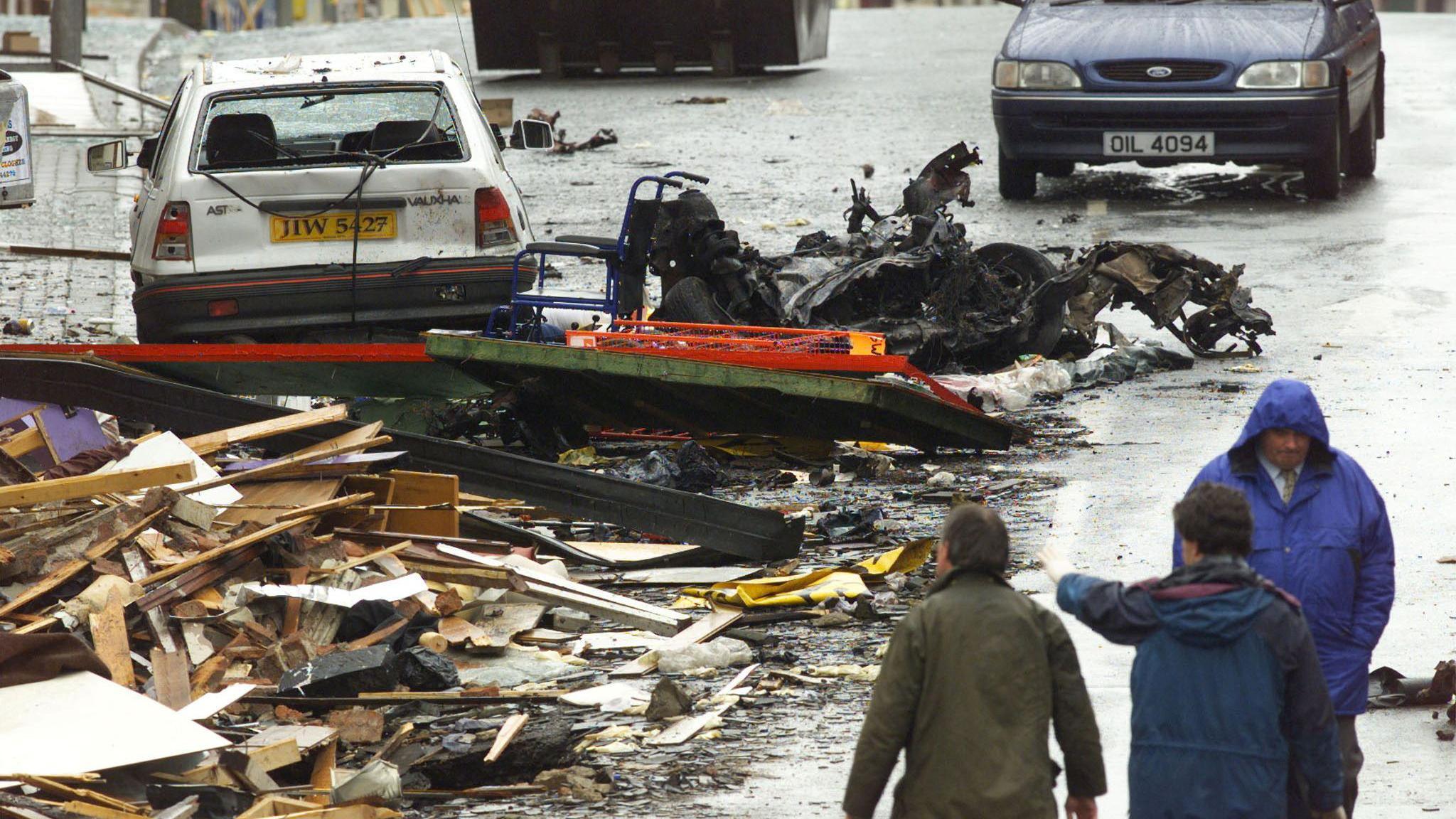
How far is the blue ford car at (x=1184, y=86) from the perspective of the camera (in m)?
13.8

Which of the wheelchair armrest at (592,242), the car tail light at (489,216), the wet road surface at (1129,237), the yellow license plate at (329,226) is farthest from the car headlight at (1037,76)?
the yellow license plate at (329,226)

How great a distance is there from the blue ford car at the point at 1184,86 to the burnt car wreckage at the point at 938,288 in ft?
12.2

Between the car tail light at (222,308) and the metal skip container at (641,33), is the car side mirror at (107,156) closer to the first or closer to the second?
the car tail light at (222,308)

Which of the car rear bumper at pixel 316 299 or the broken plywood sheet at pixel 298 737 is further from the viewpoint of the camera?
the car rear bumper at pixel 316 299

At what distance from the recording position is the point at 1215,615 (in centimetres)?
376

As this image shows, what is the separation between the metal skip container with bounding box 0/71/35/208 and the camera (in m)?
8.94

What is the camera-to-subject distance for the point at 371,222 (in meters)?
9.20

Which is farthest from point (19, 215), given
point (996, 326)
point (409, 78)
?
point (996, 326)

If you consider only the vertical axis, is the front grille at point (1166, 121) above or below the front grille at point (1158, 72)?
below

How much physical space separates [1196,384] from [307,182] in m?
4.78

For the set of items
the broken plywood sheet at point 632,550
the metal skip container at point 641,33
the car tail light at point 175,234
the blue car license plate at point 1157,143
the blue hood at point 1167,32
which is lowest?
the broken plywood sheet at point 632,550

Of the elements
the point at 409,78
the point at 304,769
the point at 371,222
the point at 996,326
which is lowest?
the point at 304,769

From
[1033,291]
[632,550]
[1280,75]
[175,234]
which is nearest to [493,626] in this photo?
[632,550]

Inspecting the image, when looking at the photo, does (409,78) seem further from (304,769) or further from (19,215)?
(19,215)
